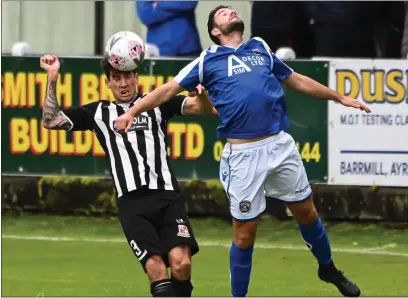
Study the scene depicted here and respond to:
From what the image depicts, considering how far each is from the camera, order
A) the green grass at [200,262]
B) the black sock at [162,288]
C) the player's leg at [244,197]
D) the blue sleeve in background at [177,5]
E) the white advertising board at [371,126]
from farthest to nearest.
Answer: the blue sleeve in background at [177,5], the white advertising board at [371,126], the green grass at [200,262], the player's leg at [244,197], the black sock at [162,288]

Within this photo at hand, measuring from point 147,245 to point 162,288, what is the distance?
30 centimetres

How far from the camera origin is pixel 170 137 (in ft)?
48.5

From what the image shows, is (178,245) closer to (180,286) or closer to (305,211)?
(180,286)

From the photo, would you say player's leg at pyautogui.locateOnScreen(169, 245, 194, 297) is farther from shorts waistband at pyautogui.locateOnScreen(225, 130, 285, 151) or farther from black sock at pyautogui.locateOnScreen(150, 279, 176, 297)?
shorts waistband at pyautogui.locateOnScreen(225, 130, 285, 151)

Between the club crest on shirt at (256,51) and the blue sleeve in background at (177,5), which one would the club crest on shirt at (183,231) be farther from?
the blue sleeve in background at (177,5)

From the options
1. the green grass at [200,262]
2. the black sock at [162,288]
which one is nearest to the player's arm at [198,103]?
the black sock at [162,288]

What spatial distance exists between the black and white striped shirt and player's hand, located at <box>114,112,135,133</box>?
333 millimetres

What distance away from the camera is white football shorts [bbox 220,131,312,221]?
33.0ft

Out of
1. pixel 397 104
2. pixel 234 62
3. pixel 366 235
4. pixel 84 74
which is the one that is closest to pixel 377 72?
pixel 397 104

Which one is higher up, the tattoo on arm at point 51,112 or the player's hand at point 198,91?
the player's hand at point 198,91

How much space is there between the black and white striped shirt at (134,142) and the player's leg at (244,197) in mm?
543

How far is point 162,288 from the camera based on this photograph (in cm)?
929

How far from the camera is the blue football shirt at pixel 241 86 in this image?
9961 mm

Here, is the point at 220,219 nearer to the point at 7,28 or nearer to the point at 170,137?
the point at 170,137
